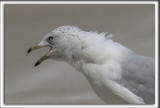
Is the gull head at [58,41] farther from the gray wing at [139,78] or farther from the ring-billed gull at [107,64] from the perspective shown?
the gray wing at [139,78]

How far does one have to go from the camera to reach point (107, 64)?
1.57 m

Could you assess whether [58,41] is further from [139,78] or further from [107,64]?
[139,78]

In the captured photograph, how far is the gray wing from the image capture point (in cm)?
154

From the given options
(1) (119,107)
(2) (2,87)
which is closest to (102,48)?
(1) (119,107)

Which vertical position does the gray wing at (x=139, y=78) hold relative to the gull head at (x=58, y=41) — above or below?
below

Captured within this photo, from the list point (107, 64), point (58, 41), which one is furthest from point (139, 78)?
point (58, 41)

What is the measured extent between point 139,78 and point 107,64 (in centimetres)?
17

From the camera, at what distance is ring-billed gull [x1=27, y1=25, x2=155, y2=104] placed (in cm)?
153

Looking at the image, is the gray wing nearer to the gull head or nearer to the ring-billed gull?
the ring-billed gull

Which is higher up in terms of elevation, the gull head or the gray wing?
the gull head

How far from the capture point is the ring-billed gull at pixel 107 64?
5.00 ft

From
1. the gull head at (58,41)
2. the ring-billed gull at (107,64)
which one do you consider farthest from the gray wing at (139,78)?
the gull head at (58,41)

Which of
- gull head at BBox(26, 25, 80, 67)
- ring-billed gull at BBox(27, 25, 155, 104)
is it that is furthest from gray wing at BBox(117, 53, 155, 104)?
gull head at BBox(26, 25, 80, 67)

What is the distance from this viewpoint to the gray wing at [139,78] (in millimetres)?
1538
